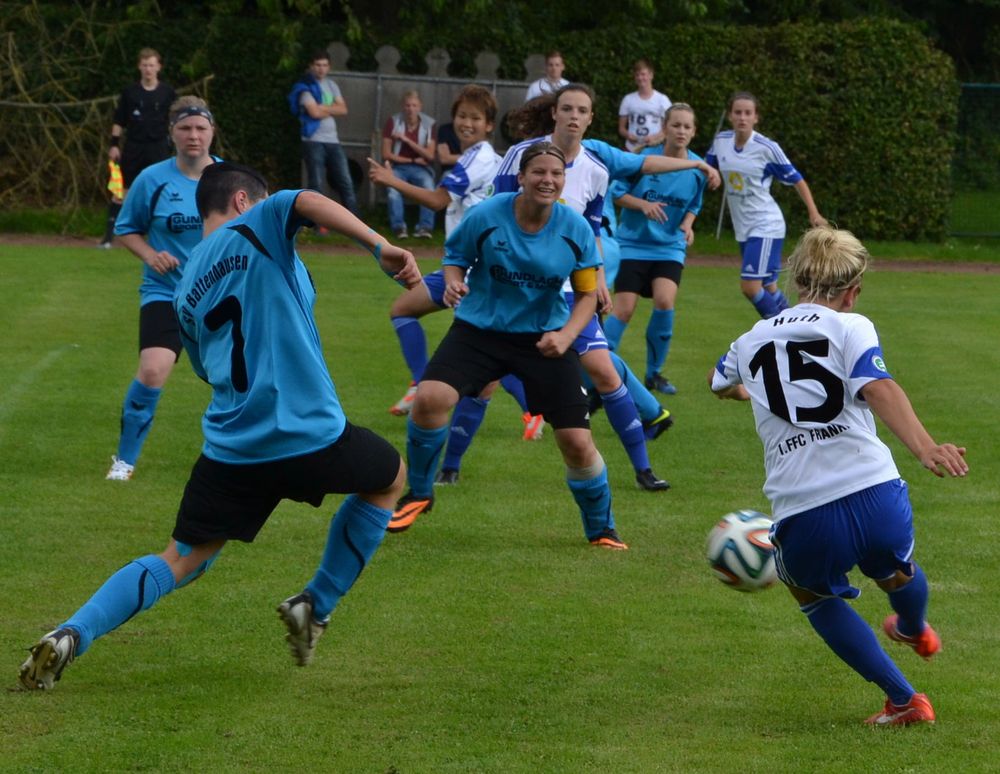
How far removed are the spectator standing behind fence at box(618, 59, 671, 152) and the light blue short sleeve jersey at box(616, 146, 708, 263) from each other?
359 inches

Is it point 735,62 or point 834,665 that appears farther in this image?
point 735,62

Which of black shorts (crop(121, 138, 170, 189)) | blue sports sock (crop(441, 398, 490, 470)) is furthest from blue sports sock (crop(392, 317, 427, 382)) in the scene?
black shorts (crop(121, 138, 170, 189))

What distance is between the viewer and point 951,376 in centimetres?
1204

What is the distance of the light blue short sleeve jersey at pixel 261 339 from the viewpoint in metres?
4.89

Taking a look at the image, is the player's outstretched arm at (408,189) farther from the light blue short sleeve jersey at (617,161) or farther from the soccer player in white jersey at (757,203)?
the soccer player in white jersey at (757,203)

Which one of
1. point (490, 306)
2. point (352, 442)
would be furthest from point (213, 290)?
point (490, 306)

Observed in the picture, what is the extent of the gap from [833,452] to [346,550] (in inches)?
65.6

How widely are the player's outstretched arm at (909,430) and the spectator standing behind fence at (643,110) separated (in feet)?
53.1

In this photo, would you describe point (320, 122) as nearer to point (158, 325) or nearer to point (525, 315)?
point (158, 325)

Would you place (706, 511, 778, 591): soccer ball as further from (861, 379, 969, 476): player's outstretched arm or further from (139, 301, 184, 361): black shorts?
(139, 301, 184, 361): black shorts

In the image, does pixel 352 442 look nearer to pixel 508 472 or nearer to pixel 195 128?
pixel 195 128

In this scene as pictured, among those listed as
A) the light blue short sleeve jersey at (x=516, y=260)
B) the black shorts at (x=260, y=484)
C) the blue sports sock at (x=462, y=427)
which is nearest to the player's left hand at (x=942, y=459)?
the black shorts at (x=260, y=484)

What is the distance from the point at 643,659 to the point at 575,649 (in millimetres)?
256

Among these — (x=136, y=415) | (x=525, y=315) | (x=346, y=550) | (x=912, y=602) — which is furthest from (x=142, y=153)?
(x=912, y=602)
